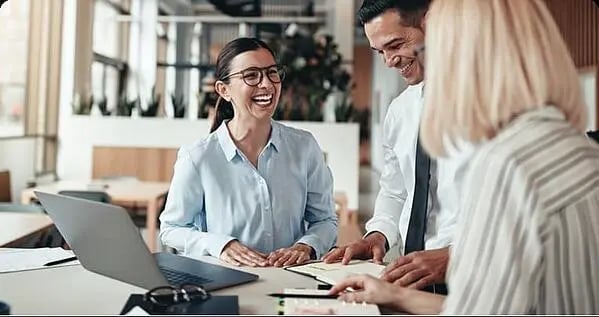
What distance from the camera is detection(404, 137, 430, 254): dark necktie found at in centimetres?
172

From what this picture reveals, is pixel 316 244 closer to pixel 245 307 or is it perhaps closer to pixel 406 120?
pixel 406 120

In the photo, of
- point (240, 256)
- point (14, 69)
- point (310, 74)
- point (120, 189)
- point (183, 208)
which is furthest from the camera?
point (310, 74)

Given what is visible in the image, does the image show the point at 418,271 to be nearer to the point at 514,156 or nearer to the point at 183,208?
the point at 514,156

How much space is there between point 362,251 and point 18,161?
181 inches

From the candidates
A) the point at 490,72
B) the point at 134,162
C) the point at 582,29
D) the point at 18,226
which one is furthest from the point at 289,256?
the point at 582,29

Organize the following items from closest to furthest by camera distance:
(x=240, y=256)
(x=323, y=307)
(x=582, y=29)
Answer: (x=323, y=307), (x=240, y=256), (x=582, y=29)

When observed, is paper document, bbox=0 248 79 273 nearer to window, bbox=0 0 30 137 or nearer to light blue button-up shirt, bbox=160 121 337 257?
light blue button-up shirt, bbox=160 121 337 257

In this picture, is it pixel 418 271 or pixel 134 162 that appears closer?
pixel 418 271

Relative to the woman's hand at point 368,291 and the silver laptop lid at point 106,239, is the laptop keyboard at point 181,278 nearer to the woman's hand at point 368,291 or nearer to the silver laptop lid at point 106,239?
the silver laptop lid at point 106,239

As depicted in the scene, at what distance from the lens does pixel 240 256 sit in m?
1.64

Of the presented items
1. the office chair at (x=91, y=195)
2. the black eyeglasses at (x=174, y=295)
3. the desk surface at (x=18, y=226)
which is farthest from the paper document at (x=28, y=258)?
the office chair at (x=91, y=195)

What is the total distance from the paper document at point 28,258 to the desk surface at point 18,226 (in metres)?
0.88

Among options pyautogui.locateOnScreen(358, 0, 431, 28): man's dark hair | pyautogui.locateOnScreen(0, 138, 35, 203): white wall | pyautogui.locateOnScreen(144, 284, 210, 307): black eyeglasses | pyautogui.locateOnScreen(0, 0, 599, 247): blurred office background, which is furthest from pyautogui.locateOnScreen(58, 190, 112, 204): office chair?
pyautogui.locateOnScreen(144, 284, 210, 307): black eyeglasses

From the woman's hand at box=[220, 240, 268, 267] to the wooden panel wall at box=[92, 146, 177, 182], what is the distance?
4.24 metres
